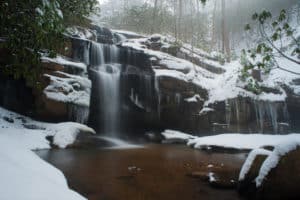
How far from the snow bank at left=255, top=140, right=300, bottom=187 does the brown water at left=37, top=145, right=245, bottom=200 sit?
0.68 m

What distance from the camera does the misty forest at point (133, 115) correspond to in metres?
4.25

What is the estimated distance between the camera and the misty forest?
4.25 meters

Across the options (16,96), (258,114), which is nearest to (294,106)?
(258,114)

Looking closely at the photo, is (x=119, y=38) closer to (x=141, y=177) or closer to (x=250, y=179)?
(x=141, y=177)

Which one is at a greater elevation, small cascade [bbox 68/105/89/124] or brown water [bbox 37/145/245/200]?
small cascade [bbox 68/105/89/124]

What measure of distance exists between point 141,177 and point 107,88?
10.6 meters

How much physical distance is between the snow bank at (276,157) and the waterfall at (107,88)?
12114 mm

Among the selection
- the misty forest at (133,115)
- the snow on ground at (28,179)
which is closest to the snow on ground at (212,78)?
the misty forest at (133,115)

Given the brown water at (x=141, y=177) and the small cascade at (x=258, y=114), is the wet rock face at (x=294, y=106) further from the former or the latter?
the brown water at (x=141, y=177)

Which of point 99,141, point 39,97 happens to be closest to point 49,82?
point 39,97

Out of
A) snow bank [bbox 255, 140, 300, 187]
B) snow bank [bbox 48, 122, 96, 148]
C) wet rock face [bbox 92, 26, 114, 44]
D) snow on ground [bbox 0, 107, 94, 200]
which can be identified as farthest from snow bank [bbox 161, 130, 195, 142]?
snow on ground [bbox 0, 107, 94, 200]

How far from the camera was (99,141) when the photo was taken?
13172 millimetres

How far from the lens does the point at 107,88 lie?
1642 cm

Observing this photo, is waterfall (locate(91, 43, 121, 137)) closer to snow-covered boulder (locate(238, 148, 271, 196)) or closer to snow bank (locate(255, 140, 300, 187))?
snow-covered boulder (locate(238, 148, 271, 196))
